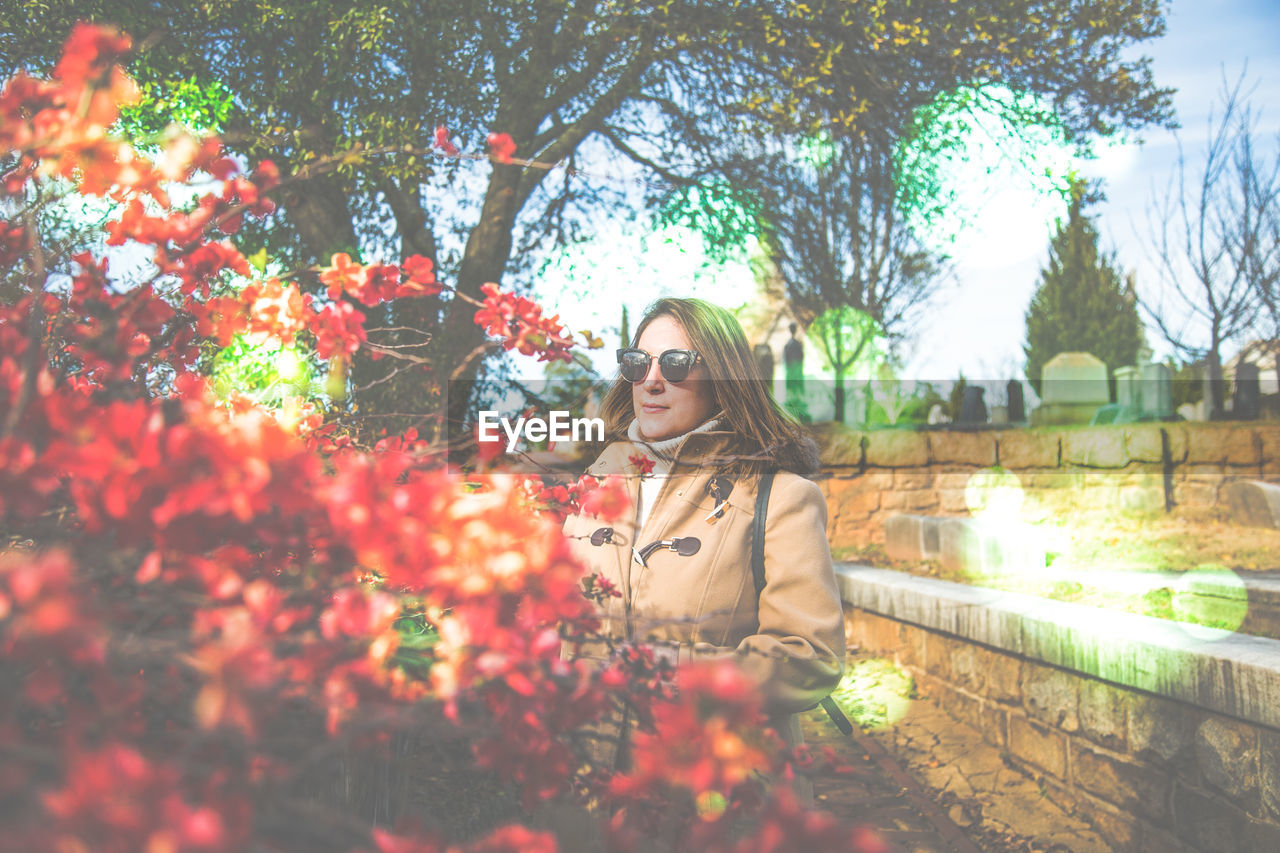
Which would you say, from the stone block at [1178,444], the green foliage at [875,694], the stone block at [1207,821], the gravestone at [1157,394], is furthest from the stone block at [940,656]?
the gravestone at [1157,394]

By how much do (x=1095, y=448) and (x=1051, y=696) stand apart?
4.25m

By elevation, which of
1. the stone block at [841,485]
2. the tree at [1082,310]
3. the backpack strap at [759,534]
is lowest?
the stone block at [841,485]

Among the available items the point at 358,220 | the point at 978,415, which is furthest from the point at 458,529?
the point at 978,415

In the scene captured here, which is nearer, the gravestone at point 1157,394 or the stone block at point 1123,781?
the stone block at point 1123,781

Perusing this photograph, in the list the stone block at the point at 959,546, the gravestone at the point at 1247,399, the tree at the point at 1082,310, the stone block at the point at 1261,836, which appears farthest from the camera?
the tree at the point at 1082,310

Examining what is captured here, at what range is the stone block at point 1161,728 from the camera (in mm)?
2789

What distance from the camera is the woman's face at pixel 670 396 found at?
83.7 inches

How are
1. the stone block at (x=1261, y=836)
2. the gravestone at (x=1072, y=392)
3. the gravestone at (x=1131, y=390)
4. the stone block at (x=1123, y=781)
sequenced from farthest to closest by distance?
1. the gravestone at (x=1072, y=392)
2. the gravestone at (x=1131, y=390)
3. the stone block at (x=1123, y=781)
4. the stone block at (x=1261, y=836)

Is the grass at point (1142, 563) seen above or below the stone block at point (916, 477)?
below

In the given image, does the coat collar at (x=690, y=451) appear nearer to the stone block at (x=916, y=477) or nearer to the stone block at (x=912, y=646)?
the stone block at (x=912, y=646)

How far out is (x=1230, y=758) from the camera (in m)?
2.58

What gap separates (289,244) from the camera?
6020mm

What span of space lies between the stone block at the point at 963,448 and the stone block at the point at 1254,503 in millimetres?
1852

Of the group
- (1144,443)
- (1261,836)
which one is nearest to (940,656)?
(1261,836)
